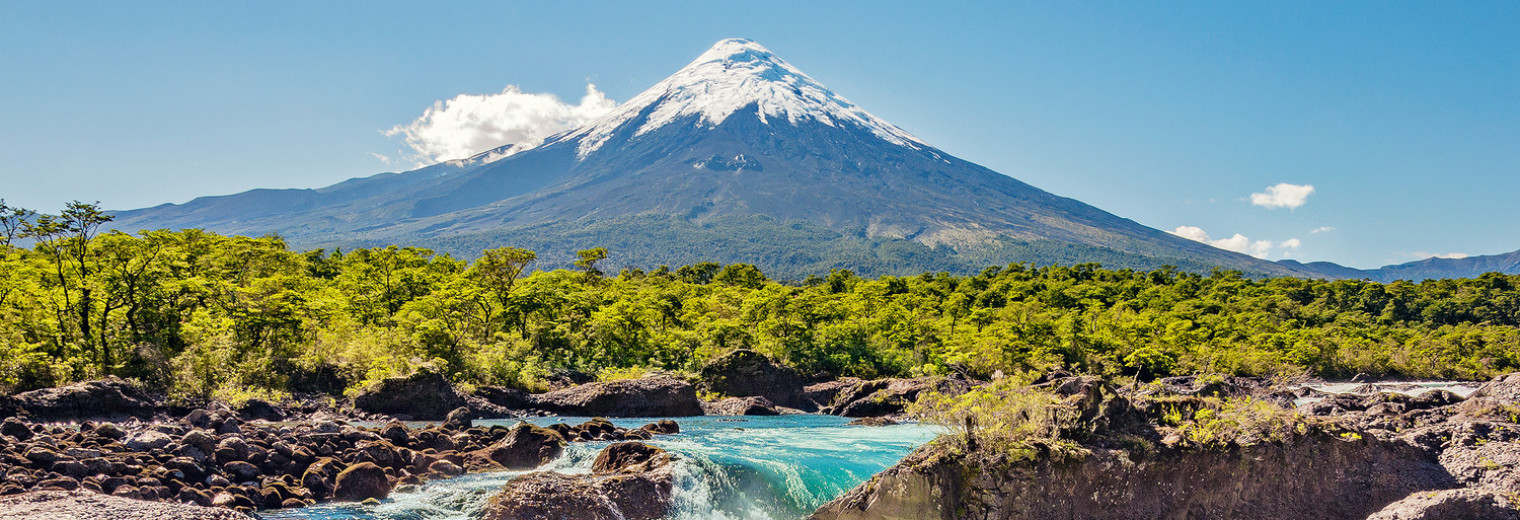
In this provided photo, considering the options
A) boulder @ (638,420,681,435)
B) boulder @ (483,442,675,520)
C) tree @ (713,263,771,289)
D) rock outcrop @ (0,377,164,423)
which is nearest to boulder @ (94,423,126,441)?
rock outcrop @ (0,377,164,423)

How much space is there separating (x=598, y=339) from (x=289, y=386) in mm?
13615

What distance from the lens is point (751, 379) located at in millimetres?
31984

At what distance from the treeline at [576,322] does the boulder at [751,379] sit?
503 cm

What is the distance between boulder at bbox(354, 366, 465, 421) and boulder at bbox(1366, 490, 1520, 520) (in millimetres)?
22363

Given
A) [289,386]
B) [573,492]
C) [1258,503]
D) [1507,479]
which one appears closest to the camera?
[1507,479]

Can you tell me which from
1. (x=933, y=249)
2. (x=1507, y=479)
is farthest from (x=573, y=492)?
(x=933, y=249)

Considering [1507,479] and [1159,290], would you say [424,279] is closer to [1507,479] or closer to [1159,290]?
[1507,479]

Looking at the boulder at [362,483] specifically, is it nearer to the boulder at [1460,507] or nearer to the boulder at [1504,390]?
the boulder at [1460,507]

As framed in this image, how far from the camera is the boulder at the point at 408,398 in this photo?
23922mm

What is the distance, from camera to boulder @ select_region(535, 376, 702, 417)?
26469 mm

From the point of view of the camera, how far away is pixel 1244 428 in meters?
10.6

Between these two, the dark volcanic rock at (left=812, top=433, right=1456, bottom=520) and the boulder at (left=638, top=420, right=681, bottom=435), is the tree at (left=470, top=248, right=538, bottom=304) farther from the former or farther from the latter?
the dark volcanic rock at (left=812, top=433, right=1456, bottom=520)

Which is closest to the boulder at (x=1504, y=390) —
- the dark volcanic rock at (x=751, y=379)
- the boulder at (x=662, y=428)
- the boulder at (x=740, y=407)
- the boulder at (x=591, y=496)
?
the boulder at (x=591, y=496)

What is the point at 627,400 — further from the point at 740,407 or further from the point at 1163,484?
the point at 1163,484
